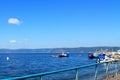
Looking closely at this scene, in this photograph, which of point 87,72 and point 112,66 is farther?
point 112,66

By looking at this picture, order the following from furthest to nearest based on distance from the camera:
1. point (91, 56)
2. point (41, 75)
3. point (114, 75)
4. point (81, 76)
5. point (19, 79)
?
point (91, 56) < point (114, 75) < point (81, 76) < point (41, 75) < point (19, 79)

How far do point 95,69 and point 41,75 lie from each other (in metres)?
5.72

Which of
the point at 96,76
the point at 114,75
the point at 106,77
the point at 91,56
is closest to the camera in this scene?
the point at 96,76

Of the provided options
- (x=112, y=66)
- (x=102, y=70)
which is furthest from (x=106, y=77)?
(x=112, y=66)

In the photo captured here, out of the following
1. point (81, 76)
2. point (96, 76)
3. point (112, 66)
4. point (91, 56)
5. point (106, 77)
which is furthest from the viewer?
point (91, 56)

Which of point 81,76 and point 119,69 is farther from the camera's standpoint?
point 119,69

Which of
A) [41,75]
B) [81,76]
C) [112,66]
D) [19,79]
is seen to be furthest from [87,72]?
[19,79]

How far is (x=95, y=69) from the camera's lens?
12883mm

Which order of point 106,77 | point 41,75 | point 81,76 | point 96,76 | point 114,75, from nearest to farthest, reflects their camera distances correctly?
point 41,75 < point 81,76 < point 96,76 < point 106,77 < point 114,75

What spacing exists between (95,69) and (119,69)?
6.02 metres

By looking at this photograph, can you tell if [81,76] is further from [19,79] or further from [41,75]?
[19,79]

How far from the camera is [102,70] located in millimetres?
15125

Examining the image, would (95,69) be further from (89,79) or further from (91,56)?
(91,56)

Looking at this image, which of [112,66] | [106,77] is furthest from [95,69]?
[112,66]
